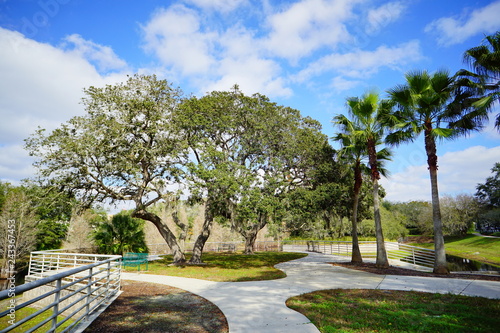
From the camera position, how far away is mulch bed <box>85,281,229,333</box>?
5.91 metres

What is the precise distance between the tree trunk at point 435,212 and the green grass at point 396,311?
603 centimetres

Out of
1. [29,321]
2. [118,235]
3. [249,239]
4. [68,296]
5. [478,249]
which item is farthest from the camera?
[478,249]

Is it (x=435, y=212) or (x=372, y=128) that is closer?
(x=435, y=212)

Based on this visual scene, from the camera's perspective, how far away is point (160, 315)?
270 inches

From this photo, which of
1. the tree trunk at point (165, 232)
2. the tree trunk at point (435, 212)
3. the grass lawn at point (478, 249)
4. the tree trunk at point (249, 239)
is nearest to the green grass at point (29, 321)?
the tree trunk at point (165, 232)

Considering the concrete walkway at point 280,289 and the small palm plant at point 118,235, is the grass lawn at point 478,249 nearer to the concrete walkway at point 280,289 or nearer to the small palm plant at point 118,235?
the concrete walkway at point 280,289

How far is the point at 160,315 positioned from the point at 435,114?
51.5 ft

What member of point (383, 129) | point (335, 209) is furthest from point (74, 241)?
point (383, 129)

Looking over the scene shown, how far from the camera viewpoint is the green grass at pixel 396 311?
5.67 metres

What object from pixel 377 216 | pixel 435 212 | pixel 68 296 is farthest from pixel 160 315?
pixel 435 212

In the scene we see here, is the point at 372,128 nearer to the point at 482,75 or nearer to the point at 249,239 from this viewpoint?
the point at 482,75

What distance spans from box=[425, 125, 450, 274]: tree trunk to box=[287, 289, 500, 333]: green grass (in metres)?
6.03

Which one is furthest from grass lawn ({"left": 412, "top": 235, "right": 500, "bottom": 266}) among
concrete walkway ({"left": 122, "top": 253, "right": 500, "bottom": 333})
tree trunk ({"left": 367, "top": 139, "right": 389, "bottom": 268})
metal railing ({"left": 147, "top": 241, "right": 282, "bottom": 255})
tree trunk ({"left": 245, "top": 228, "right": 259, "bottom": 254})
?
tree trunk ({"left": 245, "top": 228, "right": 259, "bottom": 254})

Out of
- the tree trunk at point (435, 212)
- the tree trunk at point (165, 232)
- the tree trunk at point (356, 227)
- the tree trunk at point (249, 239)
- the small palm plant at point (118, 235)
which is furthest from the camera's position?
the tree trunk at point (249, 239)
